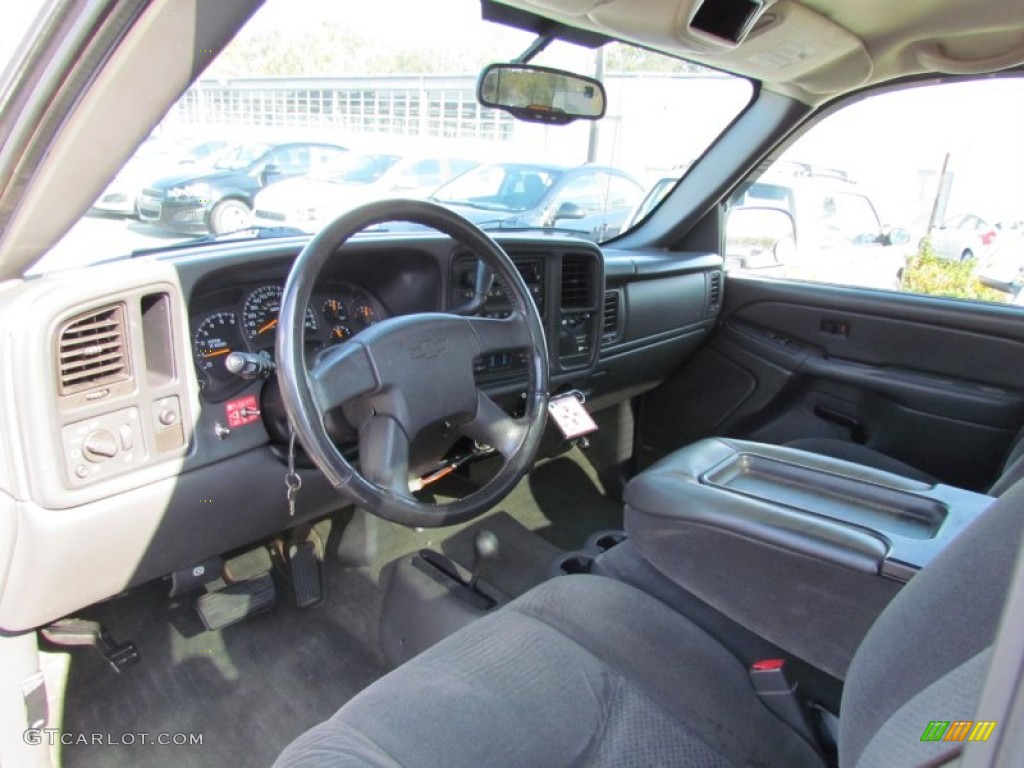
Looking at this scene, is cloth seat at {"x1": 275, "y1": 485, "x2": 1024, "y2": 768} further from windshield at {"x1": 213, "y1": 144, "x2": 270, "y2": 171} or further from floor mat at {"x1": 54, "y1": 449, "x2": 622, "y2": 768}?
windshield at {"x1": 213, "y1": 144, "x2": 270, "y2": 171}

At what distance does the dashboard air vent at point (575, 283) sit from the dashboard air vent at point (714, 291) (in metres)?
→ 0.78

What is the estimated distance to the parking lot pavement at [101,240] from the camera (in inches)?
54.9

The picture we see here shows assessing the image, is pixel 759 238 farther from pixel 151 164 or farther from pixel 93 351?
pixel 93 351

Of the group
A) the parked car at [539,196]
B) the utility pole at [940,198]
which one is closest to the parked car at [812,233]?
the utility pole at [940,198]

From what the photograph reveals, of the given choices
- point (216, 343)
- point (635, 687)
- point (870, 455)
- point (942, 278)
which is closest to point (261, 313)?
point (216, 343)

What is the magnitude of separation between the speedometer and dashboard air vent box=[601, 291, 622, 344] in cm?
119

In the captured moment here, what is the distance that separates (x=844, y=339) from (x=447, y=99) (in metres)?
1.68

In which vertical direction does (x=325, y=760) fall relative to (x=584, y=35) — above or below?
below

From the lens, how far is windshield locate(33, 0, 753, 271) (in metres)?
1.69

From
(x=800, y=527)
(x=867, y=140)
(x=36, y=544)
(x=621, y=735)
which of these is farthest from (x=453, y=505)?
(x=867, y=140)

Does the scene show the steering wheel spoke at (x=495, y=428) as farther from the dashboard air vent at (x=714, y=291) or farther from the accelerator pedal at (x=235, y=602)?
the dashboard air vent at (x=714, y=291)

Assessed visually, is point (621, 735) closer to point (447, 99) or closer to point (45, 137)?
point (45, 137)

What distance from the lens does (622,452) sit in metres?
3.21
